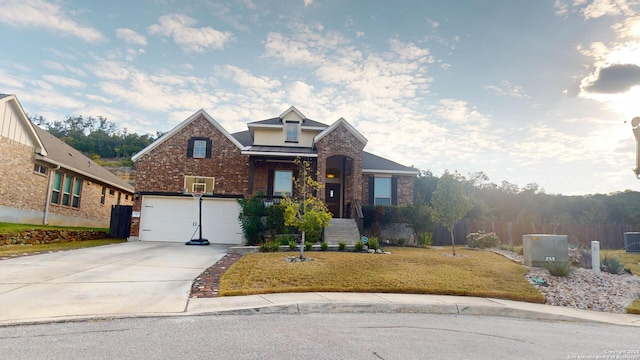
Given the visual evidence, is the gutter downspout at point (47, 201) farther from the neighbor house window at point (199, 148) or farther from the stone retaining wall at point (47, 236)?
the neighbor house window at point (199, 148)

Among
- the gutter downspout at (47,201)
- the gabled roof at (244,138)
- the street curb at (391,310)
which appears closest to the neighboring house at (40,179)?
the gutter downspout at (47,201)

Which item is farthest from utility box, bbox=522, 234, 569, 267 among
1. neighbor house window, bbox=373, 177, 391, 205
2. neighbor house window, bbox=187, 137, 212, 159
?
neighbor house window, bbox=187, 137, 212, 159

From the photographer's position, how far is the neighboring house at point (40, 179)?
56.7 ft

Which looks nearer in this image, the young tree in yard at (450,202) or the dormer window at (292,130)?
the young tree in yard at (450,202)

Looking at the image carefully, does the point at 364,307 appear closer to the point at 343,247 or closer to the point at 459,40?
the point at 343,247

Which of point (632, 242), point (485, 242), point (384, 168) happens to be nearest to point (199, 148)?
point (384, 168)

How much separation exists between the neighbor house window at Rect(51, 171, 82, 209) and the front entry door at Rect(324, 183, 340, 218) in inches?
627

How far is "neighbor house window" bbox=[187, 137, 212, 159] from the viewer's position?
20.0 m

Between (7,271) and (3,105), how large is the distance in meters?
12.7

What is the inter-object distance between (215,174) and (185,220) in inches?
117

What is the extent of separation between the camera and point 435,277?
9969mm

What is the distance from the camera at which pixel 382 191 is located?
21516 millimetres

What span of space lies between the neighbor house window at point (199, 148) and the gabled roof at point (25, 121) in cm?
769

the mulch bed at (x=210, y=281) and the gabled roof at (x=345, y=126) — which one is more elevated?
the gabled roof at (x=345, y=126)
